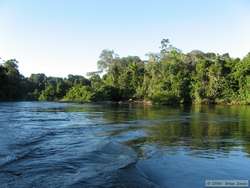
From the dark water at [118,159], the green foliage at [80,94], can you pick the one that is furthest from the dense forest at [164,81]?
the dark water at [118,159]

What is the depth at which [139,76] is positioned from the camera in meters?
95.9

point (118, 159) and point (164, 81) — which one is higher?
point (164, 81)

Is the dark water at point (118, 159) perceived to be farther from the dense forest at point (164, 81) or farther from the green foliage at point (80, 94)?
the green foliage at point (80, 94)

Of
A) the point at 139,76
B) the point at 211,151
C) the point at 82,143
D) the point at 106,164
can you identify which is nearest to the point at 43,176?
the point at 106,164

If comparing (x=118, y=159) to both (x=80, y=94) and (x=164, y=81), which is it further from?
(x=80, y=94)

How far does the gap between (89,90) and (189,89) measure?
31.1 m

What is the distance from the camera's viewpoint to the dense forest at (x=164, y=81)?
7662 cm

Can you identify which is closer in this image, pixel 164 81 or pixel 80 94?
pixel 164 81

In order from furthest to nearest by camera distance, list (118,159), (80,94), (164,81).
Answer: (80,94), (164,81), (118,159)

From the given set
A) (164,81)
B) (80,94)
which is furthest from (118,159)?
(80,94)

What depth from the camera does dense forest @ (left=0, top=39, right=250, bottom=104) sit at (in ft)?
251

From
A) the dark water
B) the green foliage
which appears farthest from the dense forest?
the dark water

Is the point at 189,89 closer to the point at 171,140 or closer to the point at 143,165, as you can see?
the point at 171,140

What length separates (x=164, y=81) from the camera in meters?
82.2
